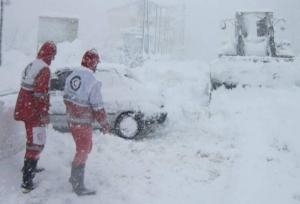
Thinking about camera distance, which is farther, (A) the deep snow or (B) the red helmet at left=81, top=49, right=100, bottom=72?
(A) the deep snow

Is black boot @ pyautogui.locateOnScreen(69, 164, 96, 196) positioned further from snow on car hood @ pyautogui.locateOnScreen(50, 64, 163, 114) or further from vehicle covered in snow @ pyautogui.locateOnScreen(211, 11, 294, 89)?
vehicle covered in snow @ pyautogui.locateOnScreen(211, 11, 294, 89)

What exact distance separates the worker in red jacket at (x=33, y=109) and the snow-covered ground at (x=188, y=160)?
0.39m

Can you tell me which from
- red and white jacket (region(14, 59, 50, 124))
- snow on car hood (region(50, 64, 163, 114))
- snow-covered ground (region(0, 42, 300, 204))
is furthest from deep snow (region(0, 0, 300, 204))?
red and white jacket (region(14, 59, 50, 124))

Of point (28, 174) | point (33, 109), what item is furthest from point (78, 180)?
point (33, 109)

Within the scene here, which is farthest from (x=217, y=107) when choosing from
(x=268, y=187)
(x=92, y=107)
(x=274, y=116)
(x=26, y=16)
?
(x=26, y=16)

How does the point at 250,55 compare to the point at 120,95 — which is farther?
the point at 250,55

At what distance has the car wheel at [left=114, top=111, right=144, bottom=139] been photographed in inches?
434

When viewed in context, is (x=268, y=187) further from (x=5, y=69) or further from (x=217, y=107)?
(x=5, y=69)

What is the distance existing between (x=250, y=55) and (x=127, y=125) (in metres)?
8.94

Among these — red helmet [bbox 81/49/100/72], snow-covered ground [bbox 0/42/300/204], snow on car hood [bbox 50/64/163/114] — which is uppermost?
red helmet [bbox 81/49/100/72]

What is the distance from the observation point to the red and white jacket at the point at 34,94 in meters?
6.40

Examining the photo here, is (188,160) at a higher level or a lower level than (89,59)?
lower

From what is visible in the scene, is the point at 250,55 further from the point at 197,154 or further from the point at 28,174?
the point at 28,174

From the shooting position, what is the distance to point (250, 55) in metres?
18.4
